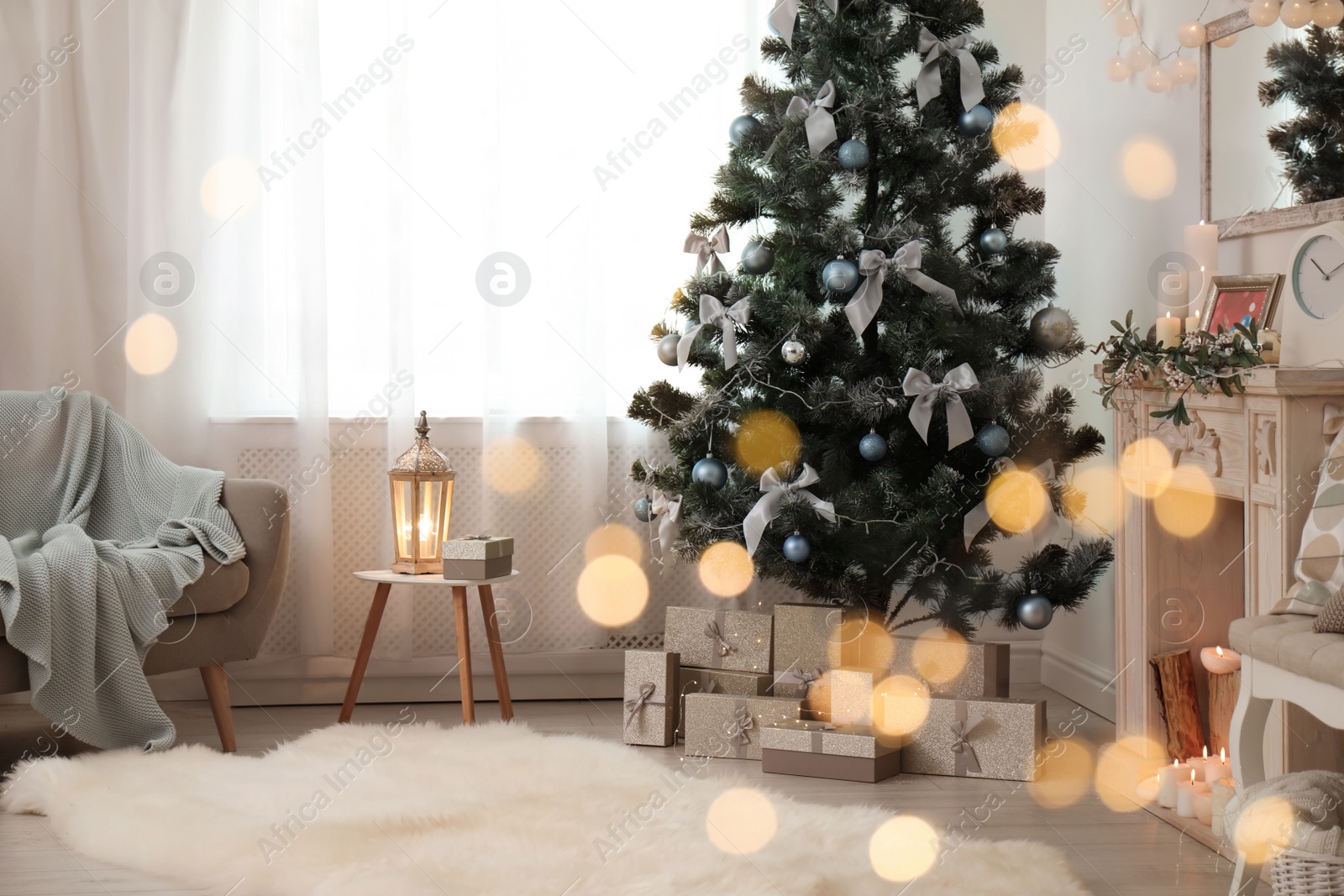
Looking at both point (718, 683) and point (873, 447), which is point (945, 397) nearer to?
point (873, 447)

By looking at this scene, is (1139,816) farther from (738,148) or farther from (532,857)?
(738,148)

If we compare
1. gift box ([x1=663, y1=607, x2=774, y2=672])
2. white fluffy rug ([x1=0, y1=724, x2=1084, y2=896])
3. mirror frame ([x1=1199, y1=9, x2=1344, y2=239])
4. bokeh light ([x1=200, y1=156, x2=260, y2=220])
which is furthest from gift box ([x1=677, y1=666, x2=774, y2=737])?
bokeh light ([x1=200, y1=156, x2=260, y2=220])

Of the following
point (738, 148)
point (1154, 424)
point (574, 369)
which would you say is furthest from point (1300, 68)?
point (574, 369)

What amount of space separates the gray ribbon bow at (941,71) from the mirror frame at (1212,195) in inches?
20.5

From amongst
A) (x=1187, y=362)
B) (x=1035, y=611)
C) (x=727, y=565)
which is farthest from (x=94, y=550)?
(x=1187, y=362)

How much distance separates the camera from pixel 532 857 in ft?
6.76

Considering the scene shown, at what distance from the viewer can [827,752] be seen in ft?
8.89

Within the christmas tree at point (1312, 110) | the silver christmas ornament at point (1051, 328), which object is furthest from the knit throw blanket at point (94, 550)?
the christmas tree at point (1312, 110)

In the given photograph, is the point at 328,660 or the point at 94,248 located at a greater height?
the point at 94,248

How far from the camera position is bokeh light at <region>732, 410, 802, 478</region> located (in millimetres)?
2840

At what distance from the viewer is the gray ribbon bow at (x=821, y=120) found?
274cm

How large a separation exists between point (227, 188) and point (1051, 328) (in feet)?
7.80

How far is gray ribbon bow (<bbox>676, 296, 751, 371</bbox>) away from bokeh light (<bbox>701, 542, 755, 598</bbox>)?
1.49ft

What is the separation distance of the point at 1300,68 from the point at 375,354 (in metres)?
2.54
